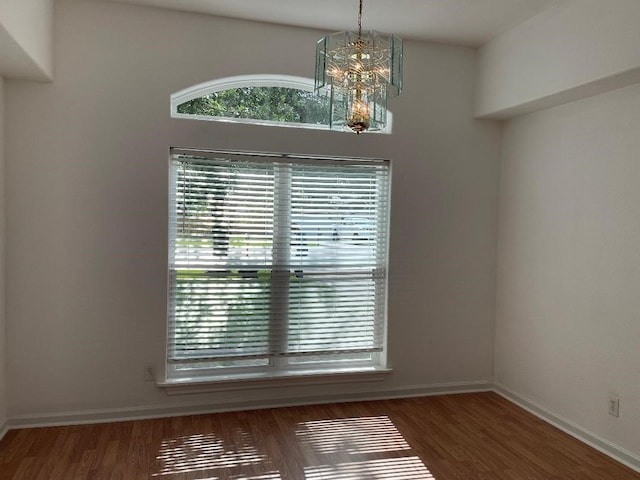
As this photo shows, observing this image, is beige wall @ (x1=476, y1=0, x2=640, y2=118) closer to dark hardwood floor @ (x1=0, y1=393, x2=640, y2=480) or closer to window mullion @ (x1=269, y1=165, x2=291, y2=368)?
window mullion @ (x1=269, y1=165, x2=291, y2=368)

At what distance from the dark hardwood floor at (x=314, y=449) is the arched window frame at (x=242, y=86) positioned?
2207 millimetres

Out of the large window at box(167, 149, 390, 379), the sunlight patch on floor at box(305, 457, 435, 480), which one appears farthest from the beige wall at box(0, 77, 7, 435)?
the sunlight patch on floor at box(305, 457, 435, 480)

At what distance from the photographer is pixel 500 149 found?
4.38 m

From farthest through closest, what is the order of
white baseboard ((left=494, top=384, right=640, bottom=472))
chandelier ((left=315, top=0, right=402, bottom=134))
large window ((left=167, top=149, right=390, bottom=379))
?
1. large window ((left=167, top=149, right=390, bottom=379))
2. white baseboard ((left=494, top=384, right=640, bottom=472))
3. chandelier ((left=315, top=0, right=402, bottom=134))

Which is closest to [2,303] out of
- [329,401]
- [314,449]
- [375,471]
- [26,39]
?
[26,39]

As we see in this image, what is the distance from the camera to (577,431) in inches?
138

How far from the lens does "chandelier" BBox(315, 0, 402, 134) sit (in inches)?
84.5

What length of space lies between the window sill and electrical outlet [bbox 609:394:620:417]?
62.7 inches

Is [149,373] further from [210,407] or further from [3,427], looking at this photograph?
[3,427]

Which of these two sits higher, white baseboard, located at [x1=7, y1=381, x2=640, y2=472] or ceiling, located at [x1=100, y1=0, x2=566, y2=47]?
ceiling, located at [x1=100, y1=0, x2=566, y2=47]

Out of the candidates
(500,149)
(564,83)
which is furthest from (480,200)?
(564,83)

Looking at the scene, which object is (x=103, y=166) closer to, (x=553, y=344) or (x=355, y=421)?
(x=355, y=421)

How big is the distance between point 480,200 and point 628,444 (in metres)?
2.11

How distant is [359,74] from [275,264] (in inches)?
81.7
